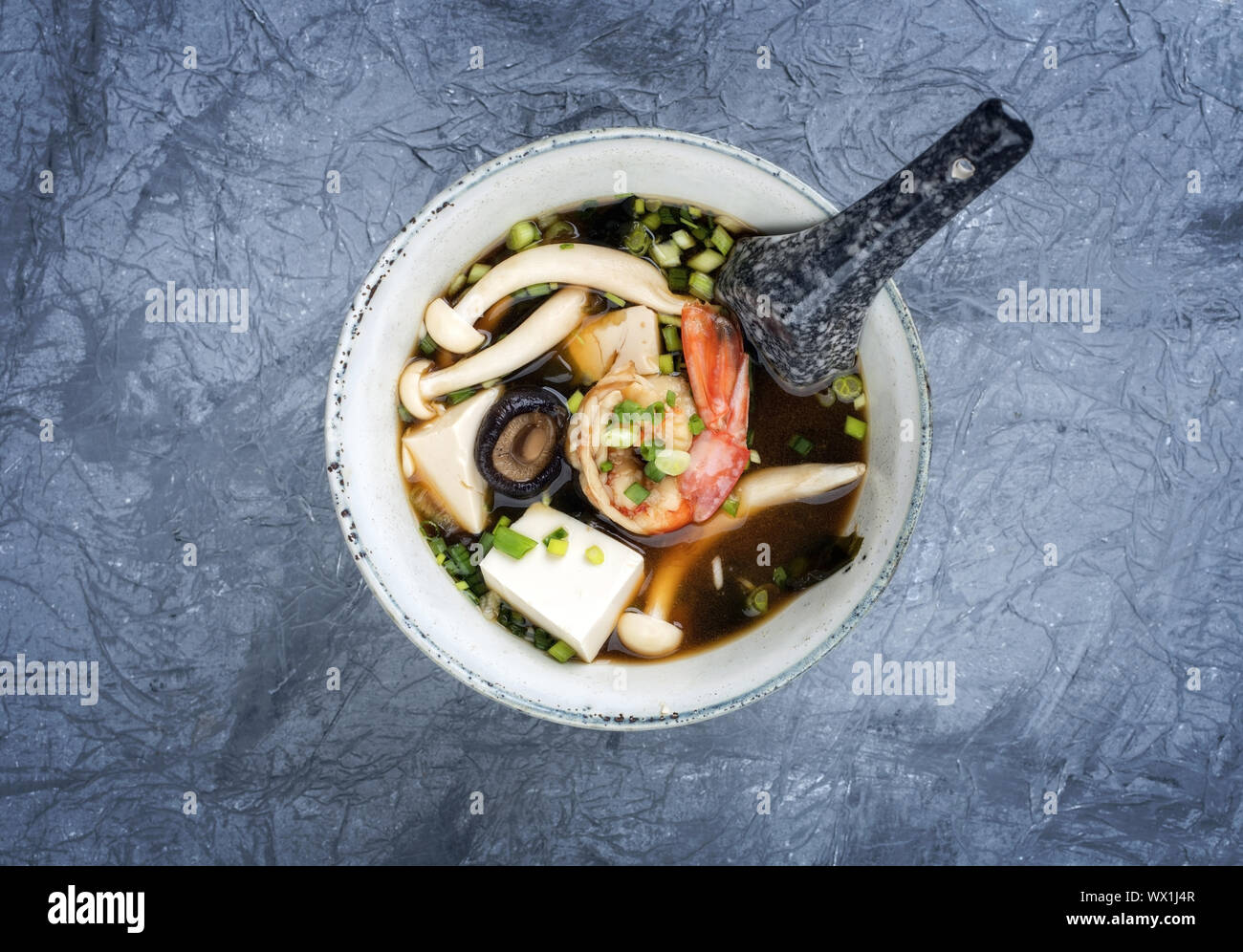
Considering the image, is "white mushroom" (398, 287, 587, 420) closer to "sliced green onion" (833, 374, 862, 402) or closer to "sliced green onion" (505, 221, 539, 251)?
"sliced green onion" (505, 221, 539, 251)

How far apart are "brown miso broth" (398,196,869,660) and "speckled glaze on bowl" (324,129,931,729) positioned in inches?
2.6

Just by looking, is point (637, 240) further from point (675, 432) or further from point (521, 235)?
point (675, 432)

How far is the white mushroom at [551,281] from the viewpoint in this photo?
1647 mm

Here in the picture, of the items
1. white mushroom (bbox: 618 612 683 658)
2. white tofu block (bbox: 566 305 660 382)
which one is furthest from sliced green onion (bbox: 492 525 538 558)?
white tofu block (bbox: 566 305 660 382)

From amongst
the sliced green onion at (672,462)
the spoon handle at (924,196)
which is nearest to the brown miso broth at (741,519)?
the sliced green onion at (672,462)

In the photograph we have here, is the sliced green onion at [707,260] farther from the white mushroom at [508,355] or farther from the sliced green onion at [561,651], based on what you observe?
the sliced green onion at [561,651]

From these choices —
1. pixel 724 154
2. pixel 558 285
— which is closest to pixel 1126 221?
pixel 724 154

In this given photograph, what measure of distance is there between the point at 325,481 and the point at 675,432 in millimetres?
814

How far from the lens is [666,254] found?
1.75 m

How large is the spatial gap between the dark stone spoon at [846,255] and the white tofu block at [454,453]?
0.52m

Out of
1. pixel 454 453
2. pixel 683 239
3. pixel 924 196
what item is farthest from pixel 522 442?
pixel 924 196

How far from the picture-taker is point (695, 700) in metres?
1.62

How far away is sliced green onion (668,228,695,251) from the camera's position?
173cm
